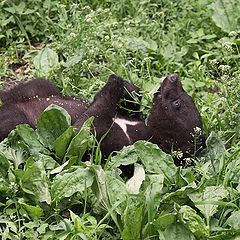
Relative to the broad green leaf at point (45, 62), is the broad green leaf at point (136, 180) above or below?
below

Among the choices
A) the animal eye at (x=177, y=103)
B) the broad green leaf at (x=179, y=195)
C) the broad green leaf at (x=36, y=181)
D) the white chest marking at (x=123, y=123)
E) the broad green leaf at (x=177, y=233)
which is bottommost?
the broad green leaf at (x=177, y=233)

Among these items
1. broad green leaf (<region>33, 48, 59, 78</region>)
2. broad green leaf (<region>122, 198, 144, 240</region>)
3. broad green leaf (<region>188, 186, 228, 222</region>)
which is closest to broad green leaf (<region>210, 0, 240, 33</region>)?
broad green leaf (<region>33, 48, 59, 78</region>)

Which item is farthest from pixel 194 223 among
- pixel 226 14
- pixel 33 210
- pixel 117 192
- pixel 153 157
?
pixel 226 14

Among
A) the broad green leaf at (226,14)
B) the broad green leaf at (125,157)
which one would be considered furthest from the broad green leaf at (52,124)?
the broad green leaf at (226,14)

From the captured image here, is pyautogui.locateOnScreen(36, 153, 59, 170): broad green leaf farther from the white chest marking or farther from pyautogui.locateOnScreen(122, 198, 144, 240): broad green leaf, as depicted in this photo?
pyautogui.locateOnScreen(122, 198, 144, 240): broad green leaf

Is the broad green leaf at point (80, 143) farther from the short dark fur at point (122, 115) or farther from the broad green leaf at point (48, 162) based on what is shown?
the short dark fur at point (122, 115)

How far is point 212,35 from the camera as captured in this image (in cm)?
689

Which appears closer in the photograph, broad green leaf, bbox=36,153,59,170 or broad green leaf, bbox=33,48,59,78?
broad green leaf, bbox=36,153,59,170

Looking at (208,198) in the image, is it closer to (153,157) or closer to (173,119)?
(153,157)

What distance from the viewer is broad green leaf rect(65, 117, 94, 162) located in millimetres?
4836

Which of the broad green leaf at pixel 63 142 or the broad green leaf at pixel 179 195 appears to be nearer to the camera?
the broad green leaf at pixel 179 195

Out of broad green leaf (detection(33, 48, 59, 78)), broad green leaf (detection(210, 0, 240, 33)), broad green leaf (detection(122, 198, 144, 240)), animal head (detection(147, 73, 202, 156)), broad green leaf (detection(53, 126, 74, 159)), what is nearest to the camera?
broad green leaf (detection(122, 198, 144, 240))

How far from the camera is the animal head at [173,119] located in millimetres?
5094

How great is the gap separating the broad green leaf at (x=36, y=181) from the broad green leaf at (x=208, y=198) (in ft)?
2.64
